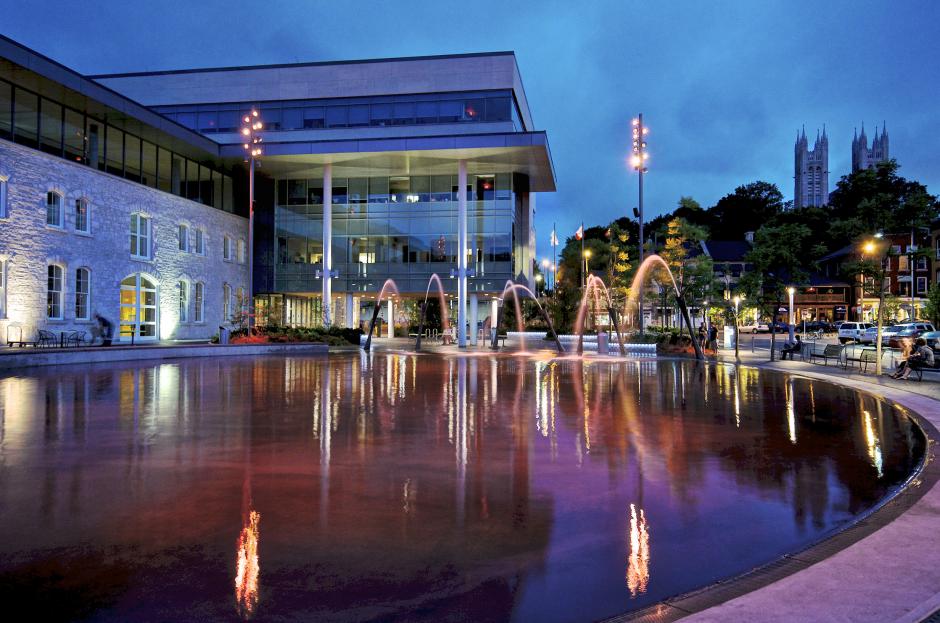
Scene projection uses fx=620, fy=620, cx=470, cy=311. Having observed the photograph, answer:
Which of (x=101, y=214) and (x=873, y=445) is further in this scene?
(x=101, y=214)

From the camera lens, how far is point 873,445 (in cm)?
953

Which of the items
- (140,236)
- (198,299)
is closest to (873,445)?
(140,236)

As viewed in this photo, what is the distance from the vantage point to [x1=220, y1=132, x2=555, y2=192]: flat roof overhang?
40.2m

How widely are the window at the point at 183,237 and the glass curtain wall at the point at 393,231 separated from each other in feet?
29.4

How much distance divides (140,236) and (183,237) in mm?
4141

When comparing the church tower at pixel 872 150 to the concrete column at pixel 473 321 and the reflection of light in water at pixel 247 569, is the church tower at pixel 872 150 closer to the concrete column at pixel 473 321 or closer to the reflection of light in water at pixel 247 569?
the concrete column at pixel 473 321

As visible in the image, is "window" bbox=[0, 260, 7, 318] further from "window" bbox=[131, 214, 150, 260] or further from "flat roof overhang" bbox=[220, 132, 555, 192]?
"flat roof overhang" bbox=[220, 132, 555, 192]

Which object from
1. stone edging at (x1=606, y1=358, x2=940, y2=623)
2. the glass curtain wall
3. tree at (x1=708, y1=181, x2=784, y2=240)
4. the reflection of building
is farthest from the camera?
tree at (x1=708, y1=181, x2=784, y2=240)

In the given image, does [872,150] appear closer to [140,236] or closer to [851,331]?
[851,331]

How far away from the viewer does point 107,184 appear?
34.0 metres

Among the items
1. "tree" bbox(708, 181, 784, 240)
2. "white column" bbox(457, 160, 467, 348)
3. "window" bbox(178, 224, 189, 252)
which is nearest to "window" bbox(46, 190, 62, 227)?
"window" bbox(178, 224, 189, 252)

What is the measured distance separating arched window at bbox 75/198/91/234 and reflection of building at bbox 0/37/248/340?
0.05 meters

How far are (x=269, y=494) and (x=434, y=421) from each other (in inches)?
191

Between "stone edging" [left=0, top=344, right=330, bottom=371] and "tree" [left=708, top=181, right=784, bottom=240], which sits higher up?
"tree" [left=708, top=181, right=784, bottom=240]
